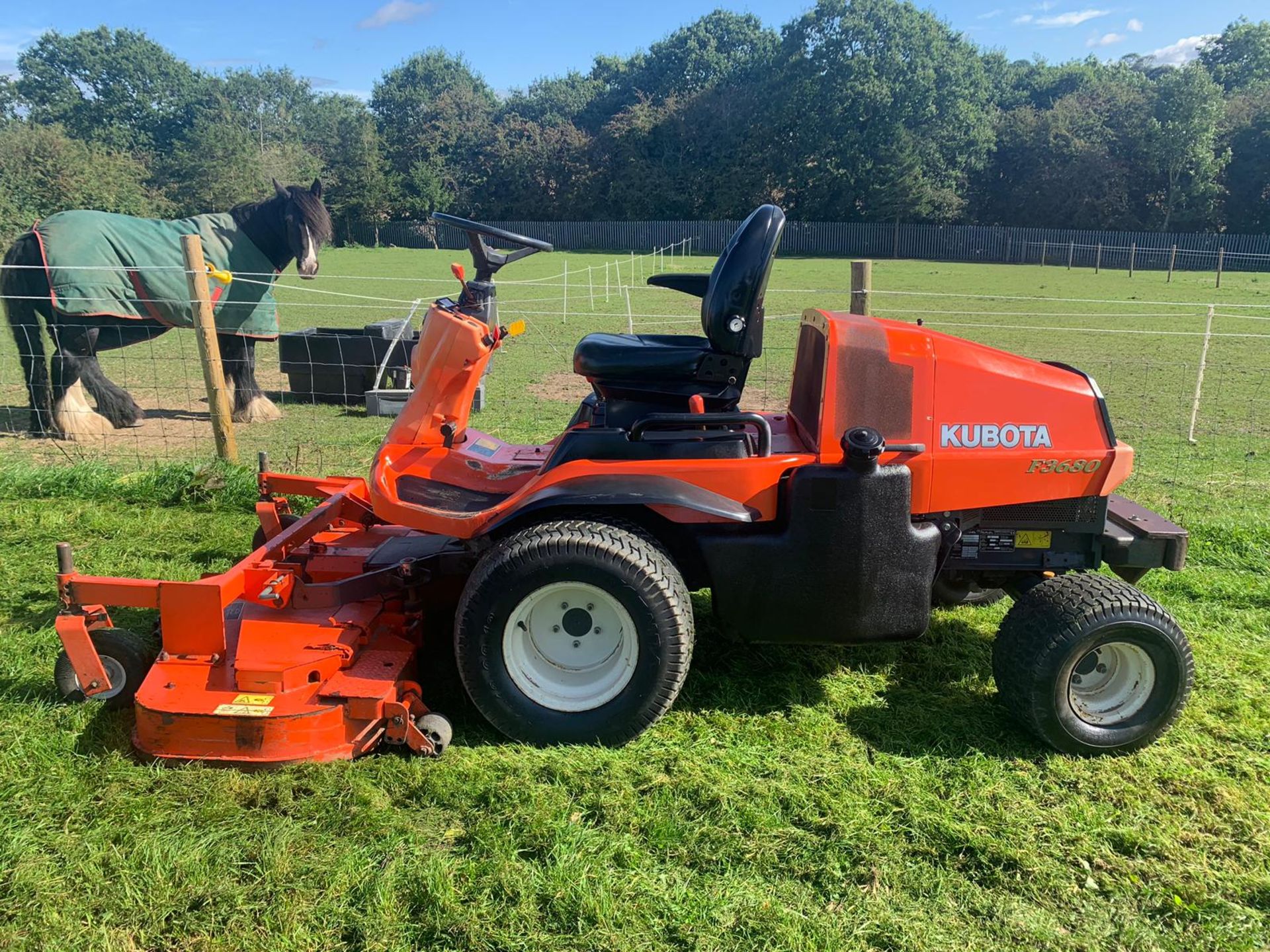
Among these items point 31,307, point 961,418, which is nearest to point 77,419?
point 31,307

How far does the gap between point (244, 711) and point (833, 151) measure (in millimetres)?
52118

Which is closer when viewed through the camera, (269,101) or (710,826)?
(710,826)

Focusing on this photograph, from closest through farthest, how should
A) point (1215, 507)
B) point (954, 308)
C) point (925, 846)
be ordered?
point (925, 846) → point (1215, 507) → point (954, 308)

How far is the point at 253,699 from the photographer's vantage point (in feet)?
9.74

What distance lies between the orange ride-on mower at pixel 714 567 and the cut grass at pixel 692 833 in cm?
18

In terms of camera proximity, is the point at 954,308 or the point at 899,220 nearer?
the point at 954,308

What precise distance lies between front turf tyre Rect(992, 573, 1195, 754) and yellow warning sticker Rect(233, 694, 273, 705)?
2532mm

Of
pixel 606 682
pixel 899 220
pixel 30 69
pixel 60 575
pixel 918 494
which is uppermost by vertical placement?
pixel 30 69

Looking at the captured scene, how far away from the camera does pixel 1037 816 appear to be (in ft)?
9.22

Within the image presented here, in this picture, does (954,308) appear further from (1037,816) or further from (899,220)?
(899,220)

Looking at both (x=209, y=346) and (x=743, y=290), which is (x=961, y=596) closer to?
(x=743, y=290)

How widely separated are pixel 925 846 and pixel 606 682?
1.16 m

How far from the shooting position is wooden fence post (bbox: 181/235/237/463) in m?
6.15

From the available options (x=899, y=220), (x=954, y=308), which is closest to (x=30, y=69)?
(x=899, y=220)
